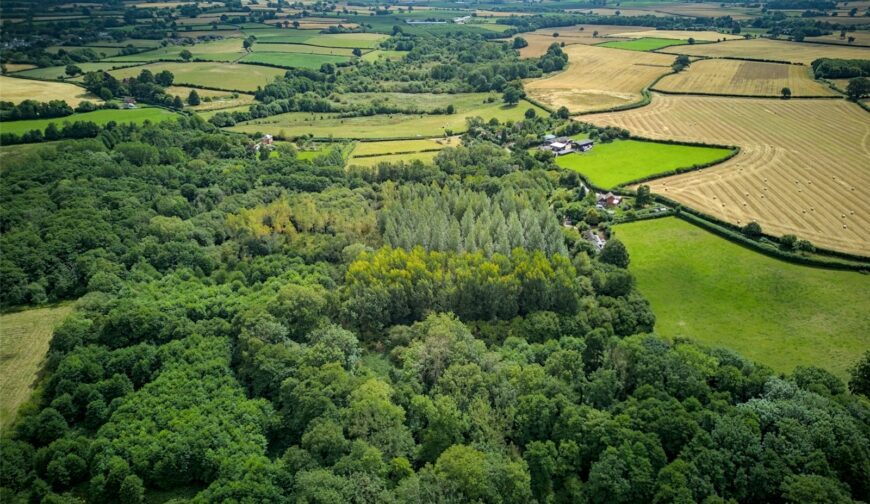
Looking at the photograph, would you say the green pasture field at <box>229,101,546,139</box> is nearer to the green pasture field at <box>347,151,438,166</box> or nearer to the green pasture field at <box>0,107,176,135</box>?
the green pasture field at <box>347,151,438,166</box>

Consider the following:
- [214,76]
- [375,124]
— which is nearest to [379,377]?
[375,124]

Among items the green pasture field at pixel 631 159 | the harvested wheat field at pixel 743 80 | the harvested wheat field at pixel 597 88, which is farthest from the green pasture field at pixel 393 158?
the harvested wheat field at pixel 743 80

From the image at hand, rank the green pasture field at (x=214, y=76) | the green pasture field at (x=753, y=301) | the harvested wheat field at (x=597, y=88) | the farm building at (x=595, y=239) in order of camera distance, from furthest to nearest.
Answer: the green pasture field at (x=214, y=76) < the harvested wheat field at (x=597, y=88) < the farm building at (x=595, y=239) < the green pasture field at (x=753, y=301)

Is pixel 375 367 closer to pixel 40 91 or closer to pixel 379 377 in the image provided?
pixel 379 377

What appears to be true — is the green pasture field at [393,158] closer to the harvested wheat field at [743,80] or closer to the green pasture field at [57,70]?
the harvested wheat field at [743,80]

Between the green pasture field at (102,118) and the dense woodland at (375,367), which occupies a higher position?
the green pasture field at (102,118)

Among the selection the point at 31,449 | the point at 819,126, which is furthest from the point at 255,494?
the point at 819,126
